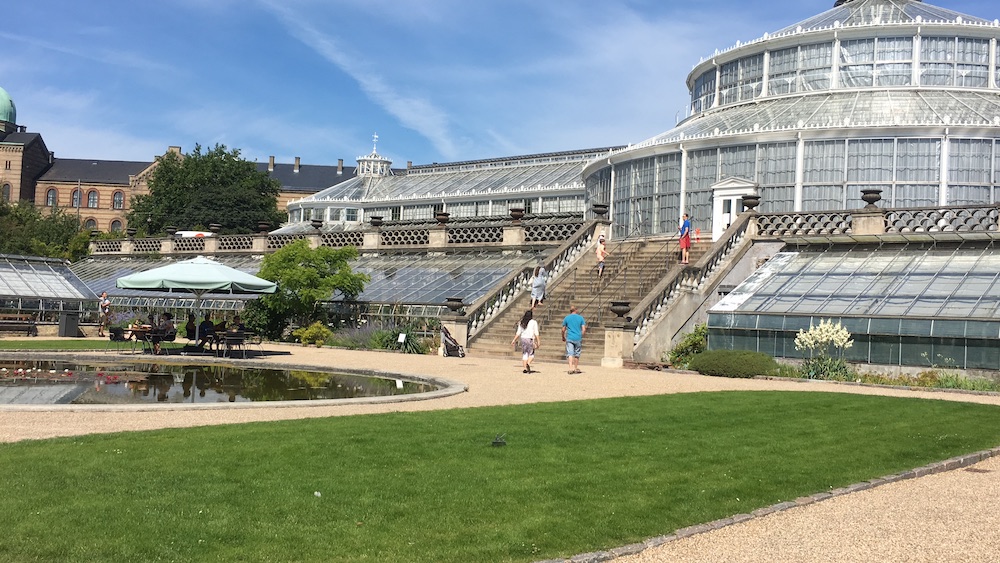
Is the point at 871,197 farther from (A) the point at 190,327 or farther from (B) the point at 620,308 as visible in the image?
(A) the point at 190,327

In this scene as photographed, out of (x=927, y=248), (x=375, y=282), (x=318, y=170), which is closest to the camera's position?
(x=927, y=248)

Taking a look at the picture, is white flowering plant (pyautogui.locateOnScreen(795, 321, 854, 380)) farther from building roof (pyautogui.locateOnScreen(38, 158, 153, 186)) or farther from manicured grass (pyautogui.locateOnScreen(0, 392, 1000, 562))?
building roof (pyautogui.locateOnScreen(38, 158, 153, 186))

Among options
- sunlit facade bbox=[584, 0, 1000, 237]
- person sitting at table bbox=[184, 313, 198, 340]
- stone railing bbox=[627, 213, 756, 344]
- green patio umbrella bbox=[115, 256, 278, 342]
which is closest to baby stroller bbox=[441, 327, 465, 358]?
stone railing bbox=[627, 213, 756, 344]

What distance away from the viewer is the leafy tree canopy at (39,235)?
190 feet

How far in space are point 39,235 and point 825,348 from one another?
62444 mm

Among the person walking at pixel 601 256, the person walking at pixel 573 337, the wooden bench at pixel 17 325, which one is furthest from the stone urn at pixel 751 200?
the wooden bench at pixel 17 325

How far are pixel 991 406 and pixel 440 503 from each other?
11.4 metres

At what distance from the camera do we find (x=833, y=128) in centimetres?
3077

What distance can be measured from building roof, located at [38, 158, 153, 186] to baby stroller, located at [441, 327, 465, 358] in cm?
10723

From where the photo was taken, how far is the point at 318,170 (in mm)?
125000

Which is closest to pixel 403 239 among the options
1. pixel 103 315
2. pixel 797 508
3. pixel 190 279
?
pixel 103 315

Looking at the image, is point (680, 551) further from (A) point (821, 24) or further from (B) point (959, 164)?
(A) point (821, 24)

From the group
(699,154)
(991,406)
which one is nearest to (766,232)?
(699,154)

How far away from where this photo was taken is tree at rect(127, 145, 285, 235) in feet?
255
